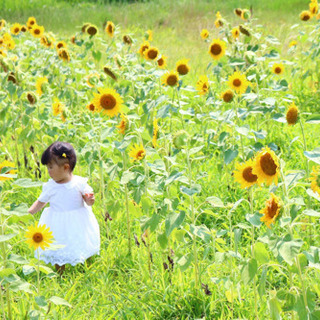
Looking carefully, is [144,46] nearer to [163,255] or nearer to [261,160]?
[163,255]

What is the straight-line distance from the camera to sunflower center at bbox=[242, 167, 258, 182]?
1954 mm

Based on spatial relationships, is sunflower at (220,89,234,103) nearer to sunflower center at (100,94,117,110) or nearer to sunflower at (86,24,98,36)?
sunflower center at (100,94,117,110)

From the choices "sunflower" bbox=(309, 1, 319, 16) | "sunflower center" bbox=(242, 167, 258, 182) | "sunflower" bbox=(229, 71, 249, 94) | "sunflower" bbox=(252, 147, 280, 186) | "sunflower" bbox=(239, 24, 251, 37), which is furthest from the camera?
"sunflower" bbox=(309, 1, 319, 16)

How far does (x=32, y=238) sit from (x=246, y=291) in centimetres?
86

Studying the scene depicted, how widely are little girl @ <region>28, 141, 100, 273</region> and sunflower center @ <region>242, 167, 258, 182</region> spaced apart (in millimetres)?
950

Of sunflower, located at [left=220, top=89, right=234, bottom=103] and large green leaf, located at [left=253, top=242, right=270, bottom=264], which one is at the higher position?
sunflower, located at [left=220, top=89, right=234, bottom=103]

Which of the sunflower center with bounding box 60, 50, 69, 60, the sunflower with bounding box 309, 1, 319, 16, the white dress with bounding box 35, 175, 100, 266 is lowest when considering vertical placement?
the white dress with bounding box 35, 175, 100, 266

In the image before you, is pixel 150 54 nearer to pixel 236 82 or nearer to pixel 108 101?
pixel 236 82

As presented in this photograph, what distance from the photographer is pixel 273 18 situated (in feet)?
27.8

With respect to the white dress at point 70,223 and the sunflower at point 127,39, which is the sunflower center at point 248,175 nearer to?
the white dress at point 70,223

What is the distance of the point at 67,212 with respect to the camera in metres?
2.74

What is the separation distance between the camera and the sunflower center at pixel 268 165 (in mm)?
1705

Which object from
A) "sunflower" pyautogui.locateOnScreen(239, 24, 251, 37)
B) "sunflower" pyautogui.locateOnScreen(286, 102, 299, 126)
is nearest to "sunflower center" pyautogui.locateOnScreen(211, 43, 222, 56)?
"sunflower" pyautogui.locateOnScreen(239, 24, 251, 37)

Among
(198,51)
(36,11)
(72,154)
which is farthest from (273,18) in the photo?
(72,154)
